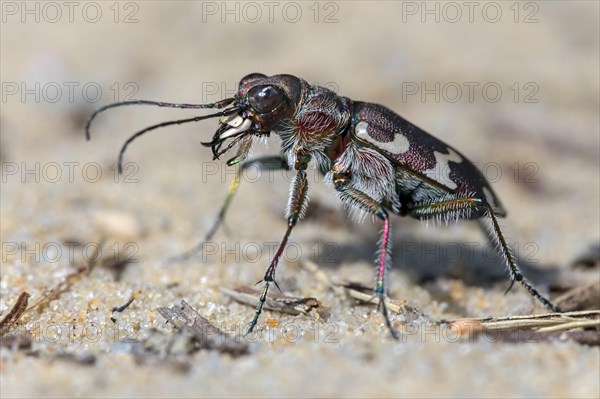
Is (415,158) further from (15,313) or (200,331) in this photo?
(15,313)

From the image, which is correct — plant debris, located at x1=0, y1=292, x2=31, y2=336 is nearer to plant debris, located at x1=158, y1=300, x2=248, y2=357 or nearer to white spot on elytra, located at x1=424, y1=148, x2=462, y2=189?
plant debris, located at x1=158, y1=300, x2=248, y2=357

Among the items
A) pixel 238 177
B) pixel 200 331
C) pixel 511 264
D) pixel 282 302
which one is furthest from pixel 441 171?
pixel 200 331

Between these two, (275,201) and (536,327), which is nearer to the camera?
(536,327)

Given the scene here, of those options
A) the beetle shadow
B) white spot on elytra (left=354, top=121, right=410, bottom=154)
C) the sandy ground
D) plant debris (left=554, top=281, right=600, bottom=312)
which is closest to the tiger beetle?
white spot on elytra (left=354, top=121, right=410, bottom=154)

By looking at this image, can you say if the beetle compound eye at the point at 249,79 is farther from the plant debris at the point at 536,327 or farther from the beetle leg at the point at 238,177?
the plant debris at the point at 536,327

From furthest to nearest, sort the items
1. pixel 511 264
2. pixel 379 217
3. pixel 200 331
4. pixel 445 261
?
pixel 445 261 → pixel 511 264 → pixel 379 217 → pixel 200 331

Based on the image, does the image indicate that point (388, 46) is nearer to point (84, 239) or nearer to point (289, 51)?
point (289, 51)
